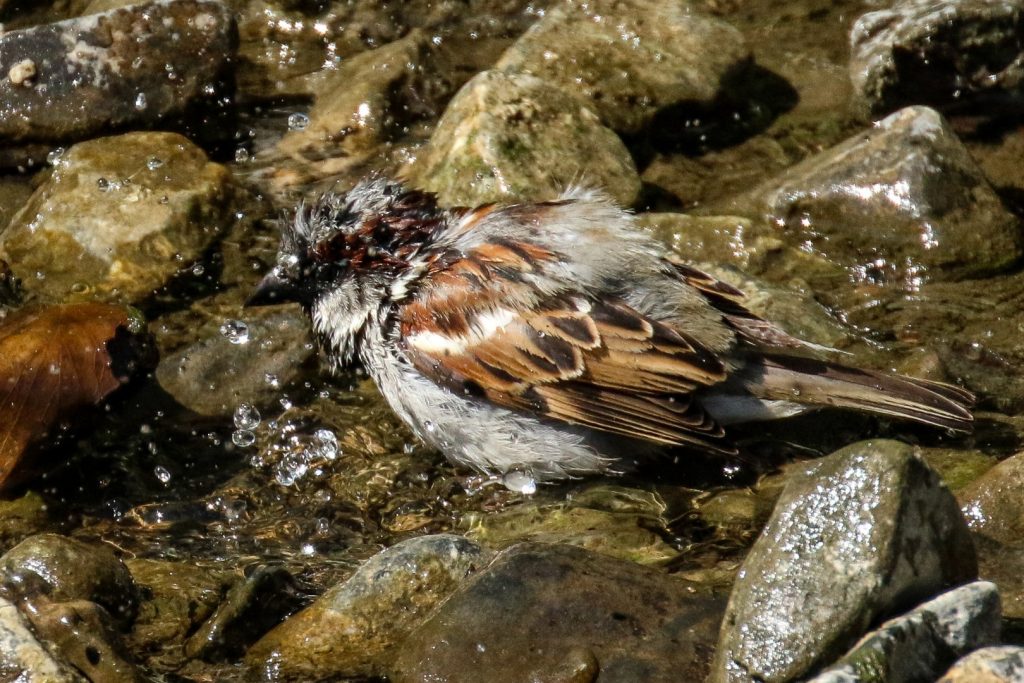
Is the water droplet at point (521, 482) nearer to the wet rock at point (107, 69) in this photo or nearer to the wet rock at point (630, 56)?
the wet rock at point (630, 56)

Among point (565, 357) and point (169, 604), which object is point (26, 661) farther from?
point (565, 357)

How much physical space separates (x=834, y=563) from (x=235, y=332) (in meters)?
3.61

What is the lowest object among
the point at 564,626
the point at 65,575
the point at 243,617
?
the point at 243,617

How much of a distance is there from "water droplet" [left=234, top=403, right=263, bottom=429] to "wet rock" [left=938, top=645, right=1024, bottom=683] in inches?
142

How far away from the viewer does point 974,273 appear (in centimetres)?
680

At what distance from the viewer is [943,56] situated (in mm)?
8000

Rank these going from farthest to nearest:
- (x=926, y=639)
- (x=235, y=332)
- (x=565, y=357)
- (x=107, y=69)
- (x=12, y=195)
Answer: (x=107, y=69)
(x=12, y=195)
(x=235, y=332)
(x=565, y=357)
(x=926, y=639)

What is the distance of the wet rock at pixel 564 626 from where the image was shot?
13.1 feet

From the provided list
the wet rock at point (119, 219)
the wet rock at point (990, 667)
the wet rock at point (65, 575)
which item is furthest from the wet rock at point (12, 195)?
the wet rock at point (990, 667)

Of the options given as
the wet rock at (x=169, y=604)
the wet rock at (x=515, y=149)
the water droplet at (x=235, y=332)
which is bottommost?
the wet rock at (x=169, y=604)

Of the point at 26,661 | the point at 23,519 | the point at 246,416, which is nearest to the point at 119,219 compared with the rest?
the point at 246,416

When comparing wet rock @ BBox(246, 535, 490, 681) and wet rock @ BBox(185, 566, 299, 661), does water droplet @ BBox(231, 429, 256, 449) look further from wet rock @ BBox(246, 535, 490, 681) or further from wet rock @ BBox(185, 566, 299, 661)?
wet rock @ BBox(246, 535, 490, 681)

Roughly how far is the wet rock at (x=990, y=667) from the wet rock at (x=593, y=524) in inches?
67.3

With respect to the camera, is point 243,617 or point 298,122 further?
point 298,122
